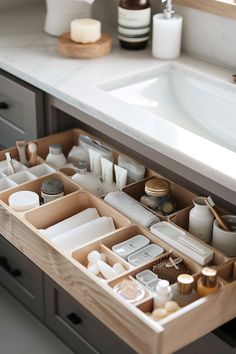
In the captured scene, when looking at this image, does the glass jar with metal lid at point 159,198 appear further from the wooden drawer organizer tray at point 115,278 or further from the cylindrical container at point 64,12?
the cylindrical container at point 64,12

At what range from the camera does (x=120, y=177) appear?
5.52 feet

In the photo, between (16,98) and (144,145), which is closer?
(144,145)

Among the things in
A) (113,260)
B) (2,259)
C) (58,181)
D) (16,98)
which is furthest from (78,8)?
(113,260)

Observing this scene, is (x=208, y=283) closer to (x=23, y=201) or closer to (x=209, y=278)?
(x=209, y=278)

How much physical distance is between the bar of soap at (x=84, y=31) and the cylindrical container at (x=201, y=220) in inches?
26.3

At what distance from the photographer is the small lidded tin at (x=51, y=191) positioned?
1.65 meters

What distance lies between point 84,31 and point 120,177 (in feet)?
1.63

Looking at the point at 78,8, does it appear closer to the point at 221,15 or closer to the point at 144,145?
the point at 221,15

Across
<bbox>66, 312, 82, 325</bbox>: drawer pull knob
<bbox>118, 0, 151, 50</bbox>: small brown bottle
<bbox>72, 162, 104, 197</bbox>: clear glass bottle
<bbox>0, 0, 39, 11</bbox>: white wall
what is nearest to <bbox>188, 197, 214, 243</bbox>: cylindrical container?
<bbox>72, 162, 104, 197</bbox>: clear glass bottle

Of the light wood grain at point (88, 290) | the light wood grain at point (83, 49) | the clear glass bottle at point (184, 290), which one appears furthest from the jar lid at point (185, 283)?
the light wood grain at point (83, 49)

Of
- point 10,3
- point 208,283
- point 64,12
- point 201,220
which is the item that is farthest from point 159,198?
point 10,3

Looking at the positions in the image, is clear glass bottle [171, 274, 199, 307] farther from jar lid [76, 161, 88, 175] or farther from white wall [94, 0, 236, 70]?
white wall [94, 0, 236, 70]

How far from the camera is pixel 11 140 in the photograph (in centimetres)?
204

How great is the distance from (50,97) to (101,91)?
0.58 ft
